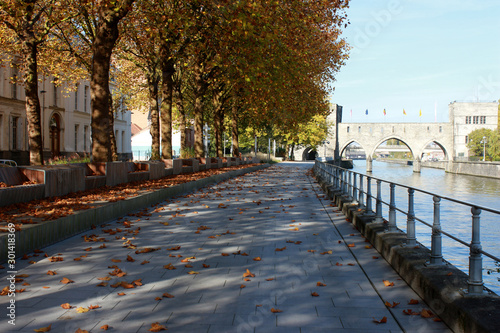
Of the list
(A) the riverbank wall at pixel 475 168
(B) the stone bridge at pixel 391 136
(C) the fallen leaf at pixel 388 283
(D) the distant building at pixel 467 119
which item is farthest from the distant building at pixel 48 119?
(D) the distant building at pixel 467 119

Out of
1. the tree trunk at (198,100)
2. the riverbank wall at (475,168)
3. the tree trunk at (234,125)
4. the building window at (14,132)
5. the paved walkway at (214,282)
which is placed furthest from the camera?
the riverbank wall at (475,168)

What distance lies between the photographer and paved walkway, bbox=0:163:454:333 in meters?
4.55

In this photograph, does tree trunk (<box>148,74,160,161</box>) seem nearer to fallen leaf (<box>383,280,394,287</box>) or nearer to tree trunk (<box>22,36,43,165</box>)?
tree trunk (<box>22,36,43,165</box>)

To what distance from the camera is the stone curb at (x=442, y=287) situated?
400cm

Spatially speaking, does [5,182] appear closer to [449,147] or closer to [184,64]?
[184,64]

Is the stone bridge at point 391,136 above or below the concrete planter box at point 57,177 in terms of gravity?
above

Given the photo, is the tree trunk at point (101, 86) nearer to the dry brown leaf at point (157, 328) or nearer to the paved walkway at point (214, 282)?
the paved walkway at point (214, 282)

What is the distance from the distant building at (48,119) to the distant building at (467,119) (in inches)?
3040

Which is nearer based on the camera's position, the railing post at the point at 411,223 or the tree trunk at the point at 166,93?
the railing post at the point at 411,223

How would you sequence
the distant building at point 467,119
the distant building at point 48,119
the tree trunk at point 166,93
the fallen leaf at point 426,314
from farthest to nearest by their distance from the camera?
the distant building at point 467,119, the distant building at point 48,119, the tree trunk at point 166,93, the fallen leaf at point 426,314

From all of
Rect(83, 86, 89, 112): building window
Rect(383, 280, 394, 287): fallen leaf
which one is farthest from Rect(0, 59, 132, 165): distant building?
Rect(383, 280, 394, 287): fallen leaf

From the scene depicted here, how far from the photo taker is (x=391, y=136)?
10462 cm

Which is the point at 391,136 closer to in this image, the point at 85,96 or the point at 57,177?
the point at 85,96

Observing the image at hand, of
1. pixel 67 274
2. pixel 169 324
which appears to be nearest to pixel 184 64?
pixel 67 274
